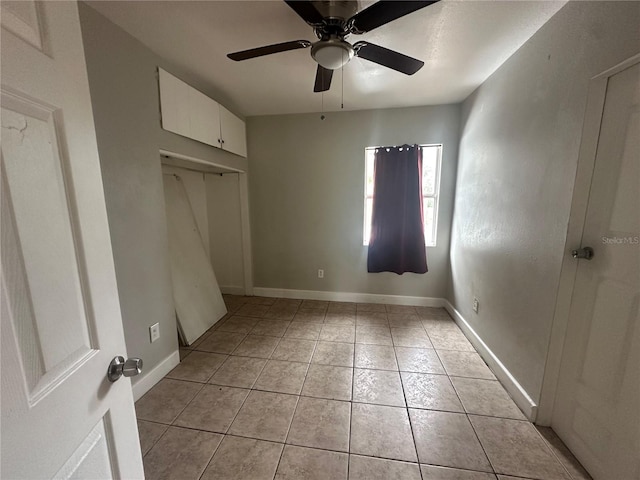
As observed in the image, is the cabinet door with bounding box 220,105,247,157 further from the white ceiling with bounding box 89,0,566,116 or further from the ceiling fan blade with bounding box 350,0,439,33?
the ceiling fan blade with bounding box 350,0,439,33

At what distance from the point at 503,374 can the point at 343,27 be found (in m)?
2.47

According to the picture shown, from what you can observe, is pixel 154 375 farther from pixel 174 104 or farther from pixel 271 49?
pixel 271 49

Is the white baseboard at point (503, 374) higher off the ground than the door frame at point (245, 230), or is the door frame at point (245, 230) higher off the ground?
the door frame at point (245, 230)

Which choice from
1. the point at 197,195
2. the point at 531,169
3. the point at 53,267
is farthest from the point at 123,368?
the point at 197,195

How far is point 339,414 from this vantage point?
1.59 meters

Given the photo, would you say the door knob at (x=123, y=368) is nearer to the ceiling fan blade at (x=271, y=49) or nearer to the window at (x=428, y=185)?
the ceiling fan blade at (x=271, y=49)

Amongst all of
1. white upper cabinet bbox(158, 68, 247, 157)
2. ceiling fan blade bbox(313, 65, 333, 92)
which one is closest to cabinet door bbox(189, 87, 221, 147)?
white upper cabinet bbox(158, 68, 247, 157)

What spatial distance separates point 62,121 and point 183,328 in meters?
2.20

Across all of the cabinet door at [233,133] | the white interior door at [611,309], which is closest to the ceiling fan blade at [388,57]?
the white interior door at [611,309]

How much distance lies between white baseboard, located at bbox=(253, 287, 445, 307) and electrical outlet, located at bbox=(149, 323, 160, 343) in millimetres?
1642

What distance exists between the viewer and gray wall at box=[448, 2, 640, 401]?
4.08 feet

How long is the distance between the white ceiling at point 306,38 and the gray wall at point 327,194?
18.2 inches

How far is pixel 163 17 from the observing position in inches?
57.1

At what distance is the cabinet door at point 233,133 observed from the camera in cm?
261
